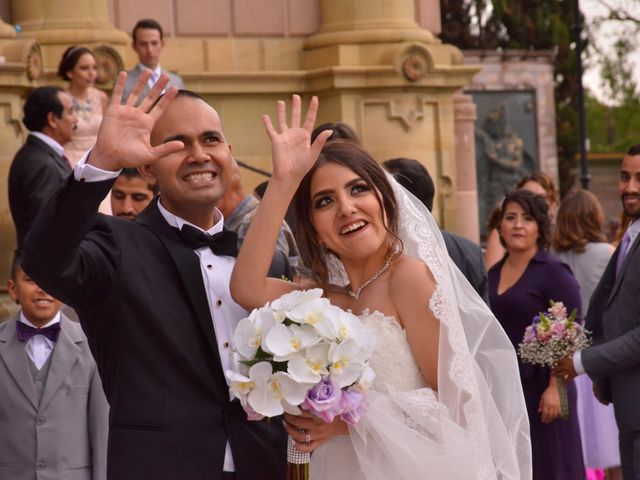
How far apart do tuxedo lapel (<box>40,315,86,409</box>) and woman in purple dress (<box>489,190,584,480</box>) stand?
3157 mm

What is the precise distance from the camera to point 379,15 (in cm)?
1301

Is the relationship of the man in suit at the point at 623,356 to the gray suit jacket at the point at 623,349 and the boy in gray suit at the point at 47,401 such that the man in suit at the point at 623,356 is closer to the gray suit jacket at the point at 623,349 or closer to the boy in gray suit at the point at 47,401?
the gray suit jacket at the point at 623,349

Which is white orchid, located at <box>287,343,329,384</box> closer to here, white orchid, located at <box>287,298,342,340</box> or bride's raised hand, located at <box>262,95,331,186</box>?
white orchid, located at <box>287,298,342,340</box>

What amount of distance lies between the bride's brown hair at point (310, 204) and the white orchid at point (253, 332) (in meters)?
0.65

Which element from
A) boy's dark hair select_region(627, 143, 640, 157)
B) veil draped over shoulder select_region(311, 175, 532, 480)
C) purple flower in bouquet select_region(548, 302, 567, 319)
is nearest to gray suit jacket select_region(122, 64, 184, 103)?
purple flower in bouquet select_region(548, 302, 567, 319)

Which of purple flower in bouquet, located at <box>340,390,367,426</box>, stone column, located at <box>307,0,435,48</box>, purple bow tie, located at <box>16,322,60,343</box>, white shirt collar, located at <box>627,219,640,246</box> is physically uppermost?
stone column, located at <box>307,0,435,48</box>

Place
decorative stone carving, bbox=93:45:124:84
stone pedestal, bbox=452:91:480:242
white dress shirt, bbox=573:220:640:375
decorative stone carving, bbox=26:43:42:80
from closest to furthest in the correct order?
white dress shirt, bbox=573:220:640:375
decorative stone carving, bbox=26:43:42:80
decorative stone carving, bbox=93:45:124:84
stone pedestal, bbox=452:91:480:242

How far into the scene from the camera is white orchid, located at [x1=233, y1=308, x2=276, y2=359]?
4152mm

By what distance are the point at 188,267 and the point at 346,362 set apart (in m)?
0.63

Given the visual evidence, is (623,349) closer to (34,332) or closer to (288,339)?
(34,332)

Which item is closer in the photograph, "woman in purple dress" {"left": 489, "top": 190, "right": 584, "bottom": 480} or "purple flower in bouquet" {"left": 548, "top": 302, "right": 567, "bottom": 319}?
"purple flower in bouquet" {"left": 548, "top": 302, "right": 567, "bottom": 319}

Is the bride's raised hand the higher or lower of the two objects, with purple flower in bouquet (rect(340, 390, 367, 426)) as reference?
higher

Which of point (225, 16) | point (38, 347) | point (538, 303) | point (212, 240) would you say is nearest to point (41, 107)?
point (38, 347)

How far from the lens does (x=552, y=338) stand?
790 cm
